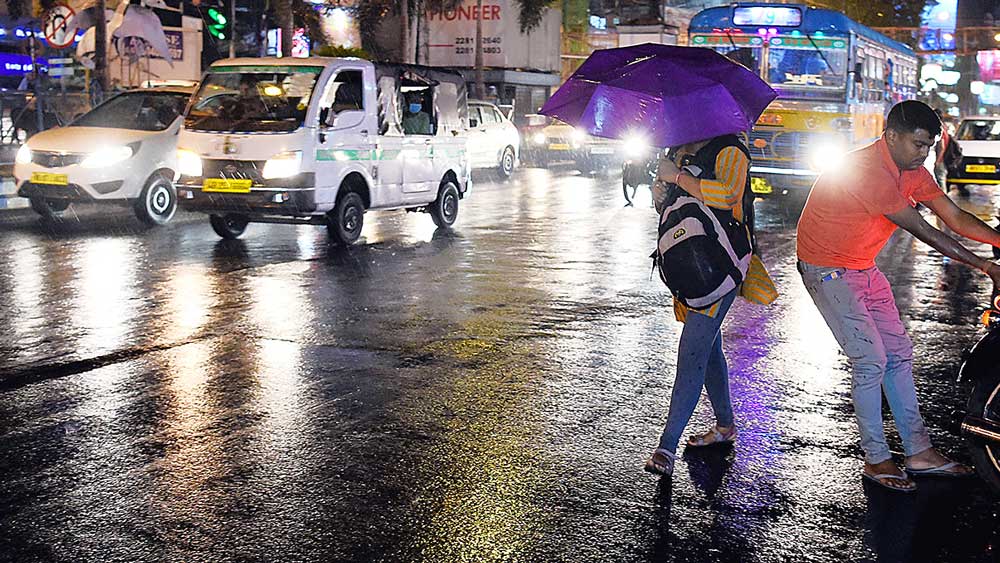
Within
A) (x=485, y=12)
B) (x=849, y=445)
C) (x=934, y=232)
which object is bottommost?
(x=849, y=445)

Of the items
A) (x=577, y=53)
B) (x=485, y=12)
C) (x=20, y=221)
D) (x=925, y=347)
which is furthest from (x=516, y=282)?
(x=577, y=53)

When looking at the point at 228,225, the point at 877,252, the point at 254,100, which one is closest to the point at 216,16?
the point at 228,225

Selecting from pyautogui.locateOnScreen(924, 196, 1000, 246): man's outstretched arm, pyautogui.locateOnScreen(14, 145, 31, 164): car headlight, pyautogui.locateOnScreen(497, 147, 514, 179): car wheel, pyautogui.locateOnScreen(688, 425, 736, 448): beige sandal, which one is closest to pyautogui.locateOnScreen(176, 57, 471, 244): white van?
pyautogui.locateOnScreen(14, 145, 31, 164): car headlight

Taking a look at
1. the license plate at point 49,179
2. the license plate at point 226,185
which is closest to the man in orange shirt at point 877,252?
the license plate at point 226,185

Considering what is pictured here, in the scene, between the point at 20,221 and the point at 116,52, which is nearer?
the point at 20,221

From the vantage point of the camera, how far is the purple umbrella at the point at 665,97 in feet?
16.7

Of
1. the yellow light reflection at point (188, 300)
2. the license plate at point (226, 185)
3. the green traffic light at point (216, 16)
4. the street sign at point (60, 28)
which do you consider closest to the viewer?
the yellow light reflection at point (188, 300)

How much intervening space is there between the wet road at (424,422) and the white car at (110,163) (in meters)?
3.26

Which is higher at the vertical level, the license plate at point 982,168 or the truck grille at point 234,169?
the truck grille at point 234,169

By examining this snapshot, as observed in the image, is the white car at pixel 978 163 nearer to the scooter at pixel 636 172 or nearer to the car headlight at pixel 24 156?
the scooter at pixel 636 172

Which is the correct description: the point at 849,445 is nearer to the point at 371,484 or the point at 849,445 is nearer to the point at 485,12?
the point at 371,484

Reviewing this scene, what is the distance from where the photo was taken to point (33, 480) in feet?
16.9

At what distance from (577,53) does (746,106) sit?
52181 mm

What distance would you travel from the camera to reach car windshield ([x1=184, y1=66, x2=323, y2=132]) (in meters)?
13.3
